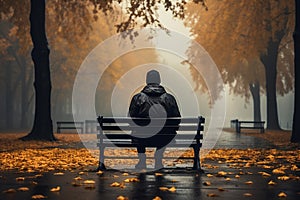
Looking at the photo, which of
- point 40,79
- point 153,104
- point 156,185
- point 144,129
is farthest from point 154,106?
point 40,79

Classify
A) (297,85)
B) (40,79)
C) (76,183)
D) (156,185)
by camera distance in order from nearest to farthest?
(156,185)
(76,183)
(297,85)
(40,79)

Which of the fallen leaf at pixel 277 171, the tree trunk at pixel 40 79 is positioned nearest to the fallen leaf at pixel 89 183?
the fallen leaf at pixel 277 171

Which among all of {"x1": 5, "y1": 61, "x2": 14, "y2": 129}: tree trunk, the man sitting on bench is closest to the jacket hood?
the man sitting on bench

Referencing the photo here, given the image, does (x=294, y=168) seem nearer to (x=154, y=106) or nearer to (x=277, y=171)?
(x=277, y=171)

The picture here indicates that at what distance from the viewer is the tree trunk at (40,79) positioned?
21.1m

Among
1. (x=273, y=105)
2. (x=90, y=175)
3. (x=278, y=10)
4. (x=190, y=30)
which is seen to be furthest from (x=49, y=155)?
(x=190, y=30)

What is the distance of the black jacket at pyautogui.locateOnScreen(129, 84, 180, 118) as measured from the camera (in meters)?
9.66

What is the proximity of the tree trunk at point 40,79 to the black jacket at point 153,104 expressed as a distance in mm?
11891

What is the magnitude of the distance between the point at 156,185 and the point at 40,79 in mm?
14761

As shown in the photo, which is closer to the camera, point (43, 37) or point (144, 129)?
point (144, 129)

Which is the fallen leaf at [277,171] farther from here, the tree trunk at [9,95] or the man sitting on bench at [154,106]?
the tree trunk at [9,95]

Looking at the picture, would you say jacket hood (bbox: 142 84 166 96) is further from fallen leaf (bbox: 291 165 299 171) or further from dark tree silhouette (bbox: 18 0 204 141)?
dark tree silhouette (bbox: 18 0 204 141)

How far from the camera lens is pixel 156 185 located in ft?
25.7

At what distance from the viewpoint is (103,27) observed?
46.0 metres
